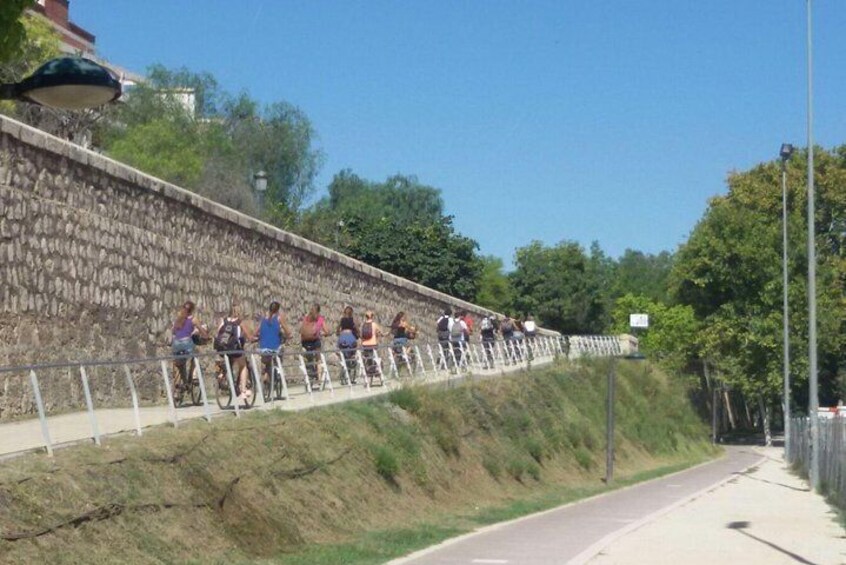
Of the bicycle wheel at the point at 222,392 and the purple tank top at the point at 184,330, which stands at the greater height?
the purple tank top at the point at 184,330

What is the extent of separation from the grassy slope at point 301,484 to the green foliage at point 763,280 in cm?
2970

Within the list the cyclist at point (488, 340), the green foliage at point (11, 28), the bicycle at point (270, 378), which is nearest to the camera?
the green foliage at point (11, 28)

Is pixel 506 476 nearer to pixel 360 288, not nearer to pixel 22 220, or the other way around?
pixel 360 288

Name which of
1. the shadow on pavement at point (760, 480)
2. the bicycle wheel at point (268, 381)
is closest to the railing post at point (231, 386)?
the bicycle wheel at point (268, 381)

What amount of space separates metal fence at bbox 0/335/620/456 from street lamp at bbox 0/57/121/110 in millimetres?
5324

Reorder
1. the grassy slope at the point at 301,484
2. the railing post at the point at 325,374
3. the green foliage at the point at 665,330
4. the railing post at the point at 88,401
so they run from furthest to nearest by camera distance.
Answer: the green foliage at the point at 665,330 < the railing post at the point at 325,374 < the railing post at the point at 88,401 < the grassy slope at the point at 301,484

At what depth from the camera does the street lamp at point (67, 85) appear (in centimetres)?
754

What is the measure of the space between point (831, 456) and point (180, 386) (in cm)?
1954

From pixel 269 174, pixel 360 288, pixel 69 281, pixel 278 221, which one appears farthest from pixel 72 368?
pixel 269 174

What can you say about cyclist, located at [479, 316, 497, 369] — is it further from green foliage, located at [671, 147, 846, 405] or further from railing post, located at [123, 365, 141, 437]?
railing post, located at [123, 365, 141, 437]

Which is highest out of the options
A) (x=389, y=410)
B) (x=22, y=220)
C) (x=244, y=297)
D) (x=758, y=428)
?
(x=22, y=220)

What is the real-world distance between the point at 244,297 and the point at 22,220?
9.85 m

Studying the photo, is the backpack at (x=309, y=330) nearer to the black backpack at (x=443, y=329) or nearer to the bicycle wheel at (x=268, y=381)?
the bicycle wheel at (x=268, y=381)

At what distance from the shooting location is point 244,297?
2823 cm
